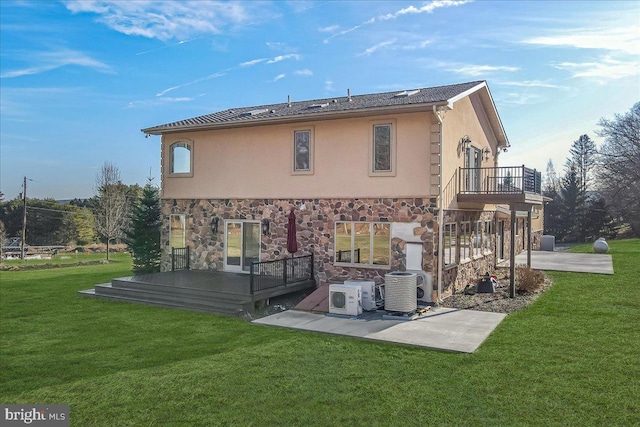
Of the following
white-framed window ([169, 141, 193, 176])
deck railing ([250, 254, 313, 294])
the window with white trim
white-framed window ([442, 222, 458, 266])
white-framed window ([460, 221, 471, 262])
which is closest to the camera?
white-framed window ([442, 222, 458, 266])

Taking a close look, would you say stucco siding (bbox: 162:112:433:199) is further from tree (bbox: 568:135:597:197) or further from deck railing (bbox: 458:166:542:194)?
tree (bbox: 568:135:597:197)

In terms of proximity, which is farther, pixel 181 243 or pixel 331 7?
pixel 181 243

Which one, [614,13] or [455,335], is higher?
[614,13]

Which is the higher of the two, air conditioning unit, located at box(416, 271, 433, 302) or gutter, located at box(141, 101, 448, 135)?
gutter, located at box(141, 101, 448, 135)

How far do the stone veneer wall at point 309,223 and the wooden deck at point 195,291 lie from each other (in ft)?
3.37

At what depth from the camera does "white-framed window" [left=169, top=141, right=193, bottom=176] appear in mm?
16672

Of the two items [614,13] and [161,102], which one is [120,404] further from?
[161,102]

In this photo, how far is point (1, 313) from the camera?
11.8 m

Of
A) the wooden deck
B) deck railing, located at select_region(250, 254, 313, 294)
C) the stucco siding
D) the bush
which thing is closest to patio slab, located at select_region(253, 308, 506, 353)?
the wooden deck

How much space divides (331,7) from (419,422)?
12363 mm

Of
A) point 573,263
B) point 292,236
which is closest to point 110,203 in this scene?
point 292,236

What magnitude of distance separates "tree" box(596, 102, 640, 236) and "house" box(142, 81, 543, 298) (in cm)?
3076

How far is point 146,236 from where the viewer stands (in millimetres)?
18141

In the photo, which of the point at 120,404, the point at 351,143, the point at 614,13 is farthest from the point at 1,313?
the point at 614,13
